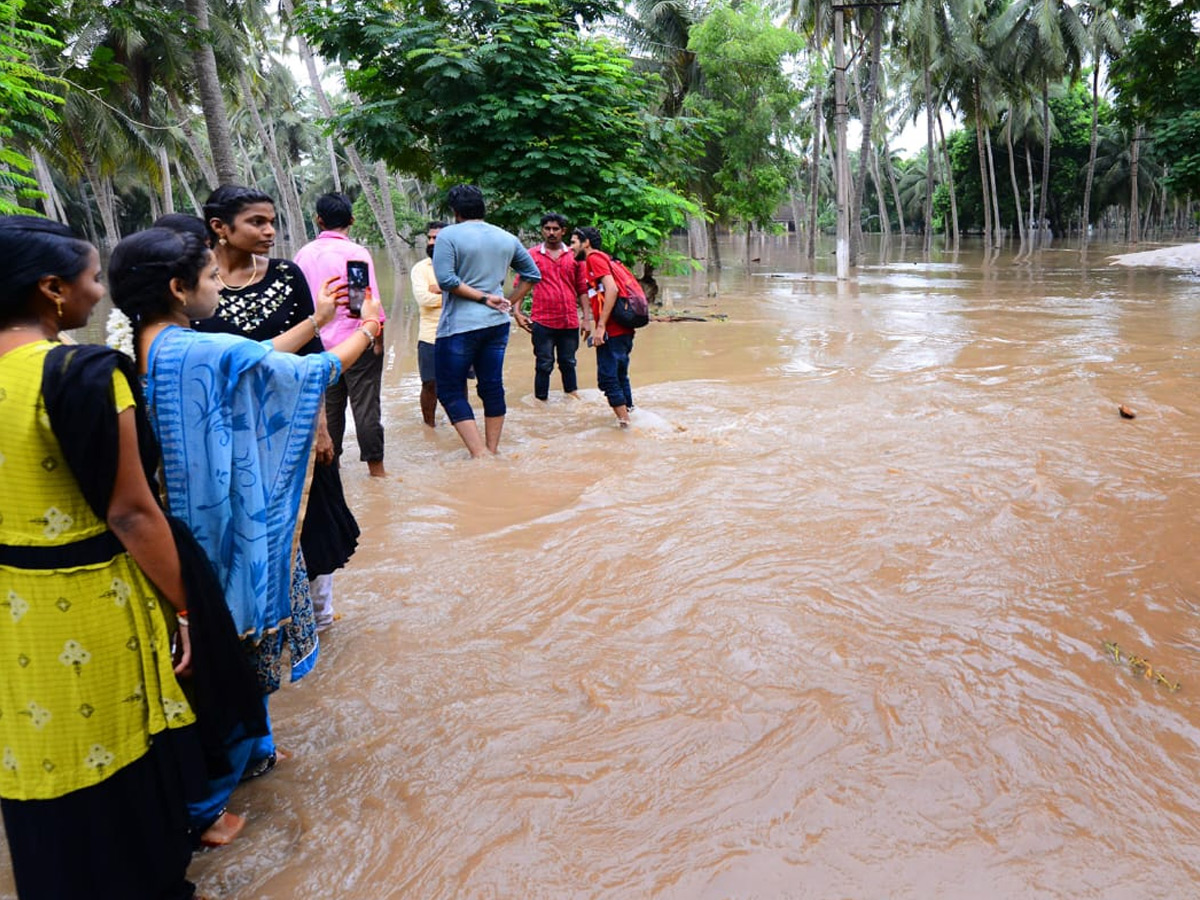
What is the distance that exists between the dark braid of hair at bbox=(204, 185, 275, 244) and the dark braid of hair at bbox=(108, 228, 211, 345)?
0.90 m

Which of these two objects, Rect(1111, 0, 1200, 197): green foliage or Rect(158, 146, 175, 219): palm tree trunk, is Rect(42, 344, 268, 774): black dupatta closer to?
Rect(1111, 0, 1200, 197): green foliage

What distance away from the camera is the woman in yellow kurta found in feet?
4.95

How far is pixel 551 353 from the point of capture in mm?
7266

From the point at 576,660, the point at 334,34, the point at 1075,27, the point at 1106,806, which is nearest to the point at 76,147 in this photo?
the point at 334,34

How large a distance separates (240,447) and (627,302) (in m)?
4.34

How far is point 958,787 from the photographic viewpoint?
2193 mm

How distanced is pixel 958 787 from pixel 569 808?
1.06m

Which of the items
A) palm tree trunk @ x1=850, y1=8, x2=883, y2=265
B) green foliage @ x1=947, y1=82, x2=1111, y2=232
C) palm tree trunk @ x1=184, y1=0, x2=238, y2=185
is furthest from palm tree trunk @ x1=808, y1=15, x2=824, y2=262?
palm tree trunk @ x1=184, y1=0, x2=238, y2=185

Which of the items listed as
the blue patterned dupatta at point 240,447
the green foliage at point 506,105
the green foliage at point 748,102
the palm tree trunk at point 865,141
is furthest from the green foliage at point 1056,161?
the blue patterned dupatta at point 240,447

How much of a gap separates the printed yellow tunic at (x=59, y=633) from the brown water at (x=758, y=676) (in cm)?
56

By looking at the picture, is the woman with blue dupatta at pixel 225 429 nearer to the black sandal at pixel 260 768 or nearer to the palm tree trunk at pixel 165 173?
the black sandal at pixel 260 768

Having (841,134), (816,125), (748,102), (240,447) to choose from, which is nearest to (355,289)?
(240,447)

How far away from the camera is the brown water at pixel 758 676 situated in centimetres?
199

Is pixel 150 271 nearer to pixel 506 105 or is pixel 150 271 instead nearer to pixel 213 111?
pixel 506 105
